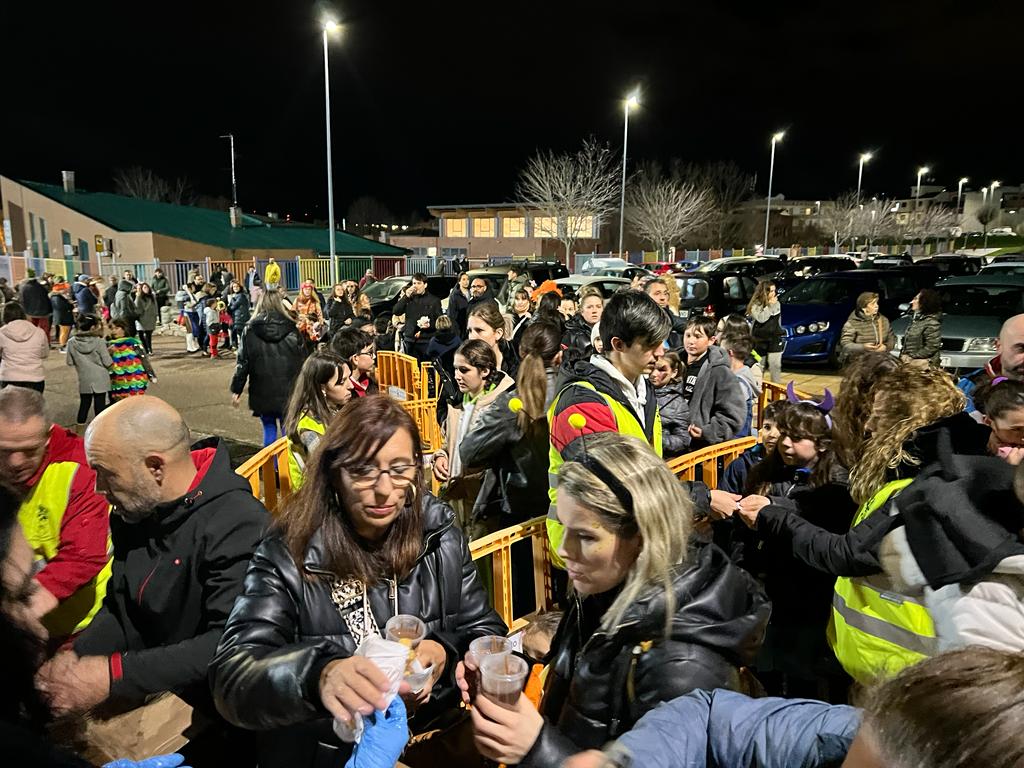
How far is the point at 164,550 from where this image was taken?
2.39 m

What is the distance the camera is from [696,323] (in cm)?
597

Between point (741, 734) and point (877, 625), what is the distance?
112 centimetres

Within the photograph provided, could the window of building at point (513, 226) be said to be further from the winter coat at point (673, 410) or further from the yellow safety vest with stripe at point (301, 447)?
the yellow safety vest with stripe at point (301, 447)

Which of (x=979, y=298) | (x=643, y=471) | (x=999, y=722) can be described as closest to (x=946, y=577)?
(x=643, y=471)

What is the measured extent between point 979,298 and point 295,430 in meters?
12.5

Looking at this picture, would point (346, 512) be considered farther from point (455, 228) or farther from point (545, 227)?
point (455, 228)

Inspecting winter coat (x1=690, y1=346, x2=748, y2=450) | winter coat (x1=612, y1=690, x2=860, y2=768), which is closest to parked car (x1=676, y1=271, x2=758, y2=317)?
winter coat (x1=690, y1=346, x2=748, y2=450)

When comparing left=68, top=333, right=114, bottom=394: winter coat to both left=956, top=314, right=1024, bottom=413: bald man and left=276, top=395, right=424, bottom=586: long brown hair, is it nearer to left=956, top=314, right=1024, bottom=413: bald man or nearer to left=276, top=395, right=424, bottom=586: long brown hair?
left=276, top=395, right=424, bottom=586: long brown hair

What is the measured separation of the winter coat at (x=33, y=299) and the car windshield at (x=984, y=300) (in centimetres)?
1896

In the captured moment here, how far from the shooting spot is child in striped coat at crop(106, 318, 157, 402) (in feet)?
28.0

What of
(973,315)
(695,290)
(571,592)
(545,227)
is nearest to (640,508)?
(571,592)

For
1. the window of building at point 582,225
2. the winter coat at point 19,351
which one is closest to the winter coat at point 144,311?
the winter coat at point 19,351

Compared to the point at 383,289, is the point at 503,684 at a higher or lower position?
lower

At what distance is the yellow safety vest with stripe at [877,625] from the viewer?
2.17 metres
